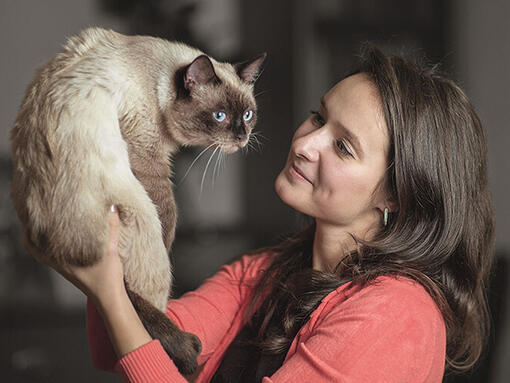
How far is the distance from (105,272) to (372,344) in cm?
56

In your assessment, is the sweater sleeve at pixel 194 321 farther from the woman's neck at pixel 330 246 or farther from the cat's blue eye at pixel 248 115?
the cat's blue eye at pixel 248 115

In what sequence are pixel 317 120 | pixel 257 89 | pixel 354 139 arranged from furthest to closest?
pixel 257 89 → pixel 317 120 → pixel 354 139

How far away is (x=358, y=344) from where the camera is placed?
1086mm

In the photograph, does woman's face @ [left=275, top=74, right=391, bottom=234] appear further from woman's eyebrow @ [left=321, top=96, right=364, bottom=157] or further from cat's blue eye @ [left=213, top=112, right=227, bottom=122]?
cat's blue eye @ [left=213, top=112, right=227, bottom=122]

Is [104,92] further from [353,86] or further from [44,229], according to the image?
[353,86]

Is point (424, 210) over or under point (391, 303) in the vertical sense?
over

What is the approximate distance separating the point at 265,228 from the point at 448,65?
127cm

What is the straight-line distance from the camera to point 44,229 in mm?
962

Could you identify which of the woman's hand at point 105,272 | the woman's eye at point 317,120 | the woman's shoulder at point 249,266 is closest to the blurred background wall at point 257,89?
the woman's eye at point 317,120

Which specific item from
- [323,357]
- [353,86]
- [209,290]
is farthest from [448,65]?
[323,357]

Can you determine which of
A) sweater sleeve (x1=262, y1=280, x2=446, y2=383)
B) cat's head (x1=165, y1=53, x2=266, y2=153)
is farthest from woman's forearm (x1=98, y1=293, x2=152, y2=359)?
cat's head (x1=165, y1=53, x2=266, y2=153)

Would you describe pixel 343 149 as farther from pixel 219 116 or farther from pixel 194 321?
pixel 194 321

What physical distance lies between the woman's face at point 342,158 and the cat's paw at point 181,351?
0.44m

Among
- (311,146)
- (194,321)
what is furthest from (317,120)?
(194,321)
